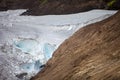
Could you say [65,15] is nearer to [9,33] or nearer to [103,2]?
[103,2]

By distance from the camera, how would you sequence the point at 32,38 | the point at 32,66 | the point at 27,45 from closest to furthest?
the point at 32,66
the point at 27,45
the point at 32,38

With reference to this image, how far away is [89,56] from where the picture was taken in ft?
22.1

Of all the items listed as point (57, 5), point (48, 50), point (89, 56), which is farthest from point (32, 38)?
point (89, 56)

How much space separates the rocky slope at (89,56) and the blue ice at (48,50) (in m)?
0.34

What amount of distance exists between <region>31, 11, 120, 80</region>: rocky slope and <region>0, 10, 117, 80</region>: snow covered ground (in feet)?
Result: 2.01

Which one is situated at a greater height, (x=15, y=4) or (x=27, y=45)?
(x=15, y=4)

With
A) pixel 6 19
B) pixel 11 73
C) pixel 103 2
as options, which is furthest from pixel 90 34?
pixel 6 19

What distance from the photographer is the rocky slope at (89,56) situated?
5641mm

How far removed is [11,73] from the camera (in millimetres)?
8547

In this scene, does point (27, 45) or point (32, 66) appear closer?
point (32, 66)

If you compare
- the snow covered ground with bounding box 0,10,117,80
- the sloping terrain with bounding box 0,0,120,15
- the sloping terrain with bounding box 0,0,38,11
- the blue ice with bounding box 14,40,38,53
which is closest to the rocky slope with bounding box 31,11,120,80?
the snow covered ground with bounding box 0,10,117,80

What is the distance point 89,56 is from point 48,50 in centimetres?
289

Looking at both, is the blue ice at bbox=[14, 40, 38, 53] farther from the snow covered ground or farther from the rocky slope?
the rocky slope

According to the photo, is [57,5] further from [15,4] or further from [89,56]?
[89,56]
